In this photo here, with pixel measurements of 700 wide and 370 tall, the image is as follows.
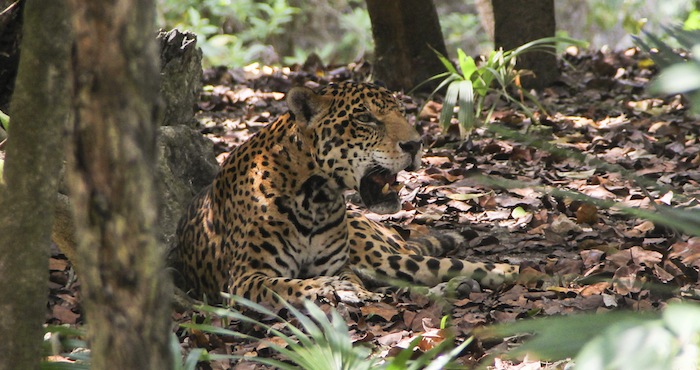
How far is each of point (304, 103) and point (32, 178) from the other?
9.58ft

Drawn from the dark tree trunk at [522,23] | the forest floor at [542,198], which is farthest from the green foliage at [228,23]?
the dark tree trunk at [522,23]

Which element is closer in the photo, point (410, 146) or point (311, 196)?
point (410, 146)

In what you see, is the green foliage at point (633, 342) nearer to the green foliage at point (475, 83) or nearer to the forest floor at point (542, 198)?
the forest floor at point (542, 198)

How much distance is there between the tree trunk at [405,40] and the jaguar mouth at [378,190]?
4.09 meters

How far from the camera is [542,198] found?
681 cm

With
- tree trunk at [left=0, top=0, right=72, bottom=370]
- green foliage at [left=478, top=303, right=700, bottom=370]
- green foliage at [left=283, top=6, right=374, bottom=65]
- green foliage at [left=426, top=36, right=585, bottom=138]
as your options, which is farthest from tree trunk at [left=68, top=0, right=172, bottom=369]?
green foliage at [left=283, top=6, right=374, bottom=65]

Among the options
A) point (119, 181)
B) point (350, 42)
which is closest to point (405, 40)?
point (119, 181)

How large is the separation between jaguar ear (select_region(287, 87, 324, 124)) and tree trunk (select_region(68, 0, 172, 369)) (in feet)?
12.1

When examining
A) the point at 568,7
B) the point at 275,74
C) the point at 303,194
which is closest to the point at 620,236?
the point at 303,194

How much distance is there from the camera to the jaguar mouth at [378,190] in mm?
5680

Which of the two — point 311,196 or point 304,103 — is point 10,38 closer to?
point 304,103

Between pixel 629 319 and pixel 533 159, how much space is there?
20.7 feet

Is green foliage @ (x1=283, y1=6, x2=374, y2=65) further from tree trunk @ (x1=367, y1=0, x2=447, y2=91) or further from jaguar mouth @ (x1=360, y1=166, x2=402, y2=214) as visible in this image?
jaguar mouth @ (x1=360, y1=166, x2=402, y2=214)

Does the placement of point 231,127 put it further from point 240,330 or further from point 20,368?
point 20,368
